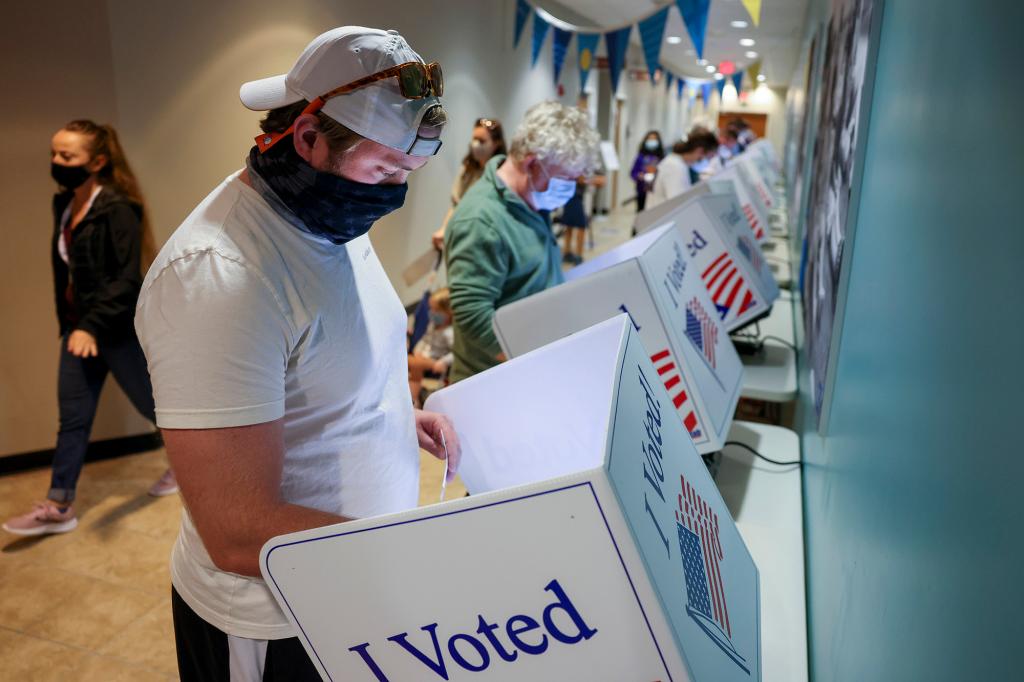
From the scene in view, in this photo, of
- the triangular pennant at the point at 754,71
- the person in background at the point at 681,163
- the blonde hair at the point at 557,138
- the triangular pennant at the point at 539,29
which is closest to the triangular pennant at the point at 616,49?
the triangular pennant at the point at 539,29

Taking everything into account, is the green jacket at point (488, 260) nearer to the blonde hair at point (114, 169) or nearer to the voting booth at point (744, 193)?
the blonde hair at point (114, 169)

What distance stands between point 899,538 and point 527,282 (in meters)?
1.54

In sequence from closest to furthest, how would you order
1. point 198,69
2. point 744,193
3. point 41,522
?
point 41,522, point 198,69, point 744,193

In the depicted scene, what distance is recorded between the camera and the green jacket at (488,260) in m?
2.09

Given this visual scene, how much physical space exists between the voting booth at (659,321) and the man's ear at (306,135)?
0.71 metres

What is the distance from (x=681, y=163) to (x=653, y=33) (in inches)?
40.1

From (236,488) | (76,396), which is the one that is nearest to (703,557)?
(236,488)

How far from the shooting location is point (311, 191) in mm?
1038

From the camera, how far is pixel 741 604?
996mm

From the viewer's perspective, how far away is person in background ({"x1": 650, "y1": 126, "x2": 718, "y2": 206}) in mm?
5555

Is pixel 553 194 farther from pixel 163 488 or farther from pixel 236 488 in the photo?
pixel 163 488

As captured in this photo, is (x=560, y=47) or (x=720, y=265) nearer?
(x=720, y=265)

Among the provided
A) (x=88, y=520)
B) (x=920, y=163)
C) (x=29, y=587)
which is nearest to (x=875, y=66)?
(x=920, y=163)

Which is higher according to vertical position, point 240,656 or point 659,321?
point 659,321
